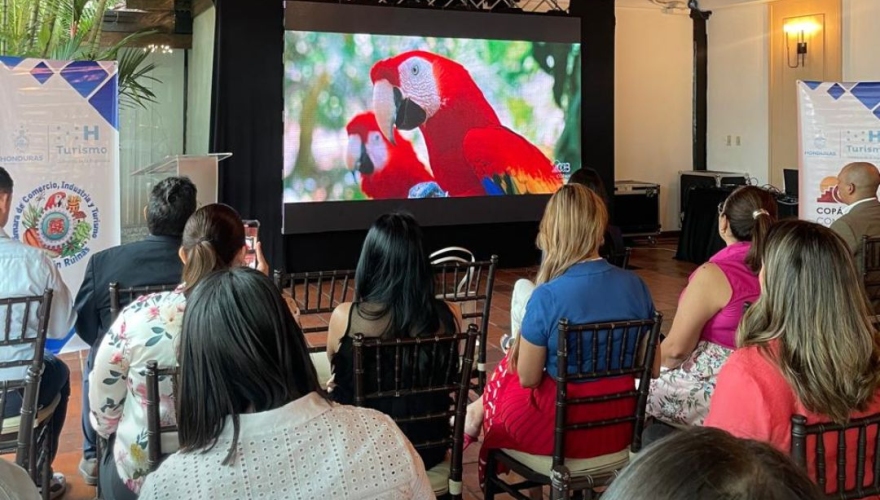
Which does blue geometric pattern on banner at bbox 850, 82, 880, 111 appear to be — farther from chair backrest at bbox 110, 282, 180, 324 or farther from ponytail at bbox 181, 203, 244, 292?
chair backrest at bbox 110, 282, 180, 324

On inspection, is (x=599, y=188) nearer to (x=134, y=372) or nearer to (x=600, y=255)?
(x=600, y=255)

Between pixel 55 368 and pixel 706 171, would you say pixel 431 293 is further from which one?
pixel 706 171

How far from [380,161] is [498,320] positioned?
2.34 metres

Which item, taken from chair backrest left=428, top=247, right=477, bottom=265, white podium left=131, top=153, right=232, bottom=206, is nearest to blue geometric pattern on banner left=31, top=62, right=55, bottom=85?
white podium left=131, top=153, right=232, bottom=206

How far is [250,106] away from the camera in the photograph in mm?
7734

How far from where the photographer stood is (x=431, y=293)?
2451mm

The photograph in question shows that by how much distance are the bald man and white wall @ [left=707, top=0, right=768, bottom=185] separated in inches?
245

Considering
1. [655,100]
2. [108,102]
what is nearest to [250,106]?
[108,102]

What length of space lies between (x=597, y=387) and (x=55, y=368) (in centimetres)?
188

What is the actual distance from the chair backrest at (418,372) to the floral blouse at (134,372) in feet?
1.56

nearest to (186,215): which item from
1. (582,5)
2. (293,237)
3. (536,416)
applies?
(536,416)

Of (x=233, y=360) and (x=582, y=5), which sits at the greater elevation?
(x=582, y=5)

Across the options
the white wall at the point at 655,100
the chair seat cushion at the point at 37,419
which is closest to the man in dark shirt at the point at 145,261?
the chair seat cushion at the point at 37,419

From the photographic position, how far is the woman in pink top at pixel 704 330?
2.76 meters
